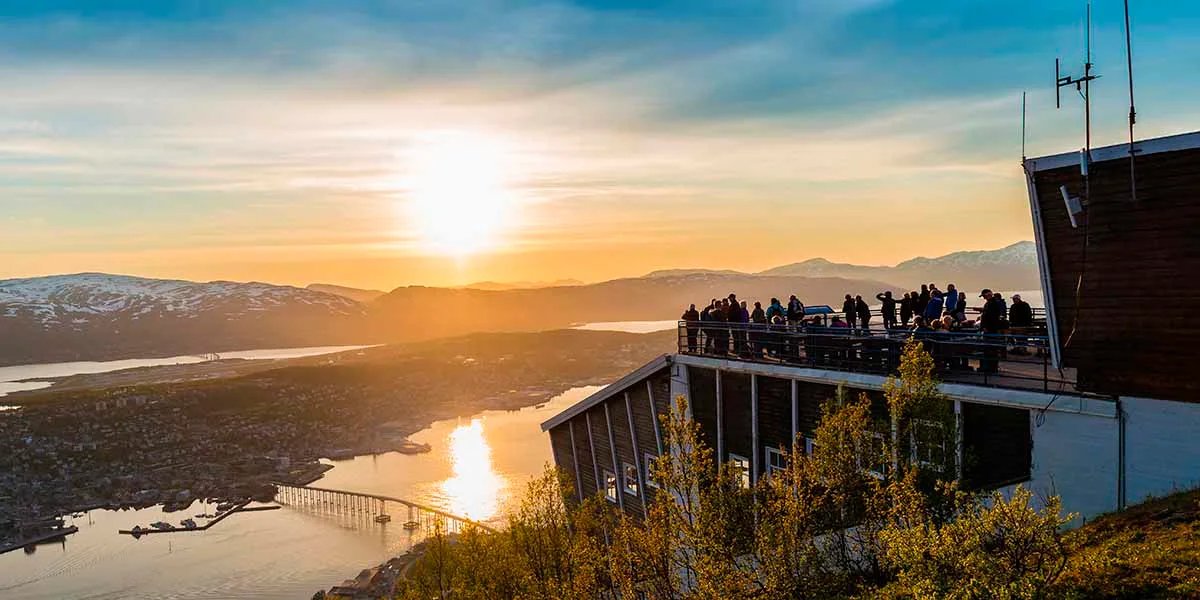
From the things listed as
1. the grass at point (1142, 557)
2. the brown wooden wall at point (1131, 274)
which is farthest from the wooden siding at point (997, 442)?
the grass at point (1142, 557)

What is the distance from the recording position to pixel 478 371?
173m

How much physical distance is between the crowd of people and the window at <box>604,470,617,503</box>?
752cm

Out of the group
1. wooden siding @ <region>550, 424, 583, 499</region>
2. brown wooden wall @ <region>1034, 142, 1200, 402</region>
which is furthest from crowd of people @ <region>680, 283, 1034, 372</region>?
wooden siding @ <region>550, 424, 583, 499</region>

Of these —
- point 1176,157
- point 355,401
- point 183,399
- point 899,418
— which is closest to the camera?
point 899,418

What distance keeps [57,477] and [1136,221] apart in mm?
115109

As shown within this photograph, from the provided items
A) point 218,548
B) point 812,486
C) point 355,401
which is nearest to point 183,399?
point 355,401

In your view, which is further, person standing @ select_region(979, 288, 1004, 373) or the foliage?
person standing @ select_region(979, 288, 1004, 373)

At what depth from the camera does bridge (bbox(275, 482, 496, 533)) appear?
72.4 m

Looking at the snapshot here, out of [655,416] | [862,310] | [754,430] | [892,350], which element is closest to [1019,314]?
[892,350]

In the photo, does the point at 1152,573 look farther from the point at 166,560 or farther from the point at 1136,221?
the point at 166,560

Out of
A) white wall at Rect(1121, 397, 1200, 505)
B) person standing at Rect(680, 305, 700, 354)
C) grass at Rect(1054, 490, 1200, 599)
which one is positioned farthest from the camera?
person standing at Rect(680, 305, 700, 354)

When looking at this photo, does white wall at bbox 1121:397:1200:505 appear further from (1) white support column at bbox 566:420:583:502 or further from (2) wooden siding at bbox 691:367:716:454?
(1) white support column at bbox 566:420:583:502

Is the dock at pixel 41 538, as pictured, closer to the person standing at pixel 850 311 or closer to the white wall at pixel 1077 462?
the person standing at pixel 850 311

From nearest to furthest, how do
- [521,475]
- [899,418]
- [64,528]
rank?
[899,418] → [64,528] → [521,475]
